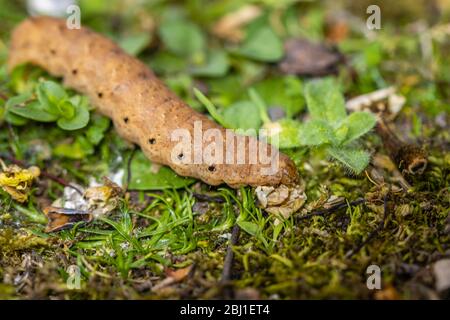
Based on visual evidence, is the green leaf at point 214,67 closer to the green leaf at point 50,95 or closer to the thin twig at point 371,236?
the green leaf at point 50,95

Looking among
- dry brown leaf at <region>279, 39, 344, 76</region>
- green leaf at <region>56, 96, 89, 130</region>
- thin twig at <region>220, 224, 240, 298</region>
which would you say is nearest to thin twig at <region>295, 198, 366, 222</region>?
thin twig at <region>220, 224, 240, 298</region>

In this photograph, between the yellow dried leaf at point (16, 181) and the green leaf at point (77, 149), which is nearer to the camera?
the yellow dried leaf at point (16, 181)

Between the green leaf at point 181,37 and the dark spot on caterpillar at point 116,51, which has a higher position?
the green leaf at point 181,37

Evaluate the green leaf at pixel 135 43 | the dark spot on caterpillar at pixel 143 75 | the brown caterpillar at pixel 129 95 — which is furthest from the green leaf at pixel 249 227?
the green leaf at pixel 135 43

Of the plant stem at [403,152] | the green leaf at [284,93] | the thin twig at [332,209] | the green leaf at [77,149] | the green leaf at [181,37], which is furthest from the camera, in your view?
the green leaf at [181,37]

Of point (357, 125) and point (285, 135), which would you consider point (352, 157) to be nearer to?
point (357, 125)

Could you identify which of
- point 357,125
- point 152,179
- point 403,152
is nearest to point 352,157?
point 357,125

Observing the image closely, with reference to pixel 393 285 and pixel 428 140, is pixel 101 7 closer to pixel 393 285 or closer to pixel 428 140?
pixel 428 140
